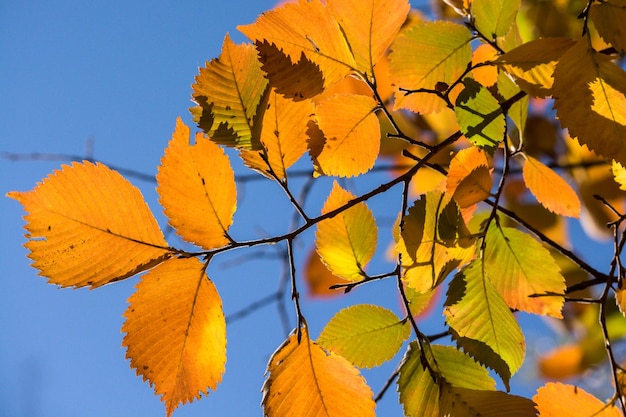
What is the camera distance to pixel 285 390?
357 millimetres

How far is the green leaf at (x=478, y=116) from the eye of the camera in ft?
1.24

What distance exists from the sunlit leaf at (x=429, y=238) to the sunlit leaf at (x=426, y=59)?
0.09m

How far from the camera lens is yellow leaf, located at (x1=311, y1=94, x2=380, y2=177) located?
0.39 m

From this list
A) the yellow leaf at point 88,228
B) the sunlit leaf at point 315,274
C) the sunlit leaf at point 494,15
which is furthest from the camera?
the sunlit leaf at point 315,274

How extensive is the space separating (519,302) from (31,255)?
346 millimetres

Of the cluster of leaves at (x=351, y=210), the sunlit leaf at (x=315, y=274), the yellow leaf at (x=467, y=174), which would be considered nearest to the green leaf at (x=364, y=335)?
the cluster of leaves at (x=351, y=210)

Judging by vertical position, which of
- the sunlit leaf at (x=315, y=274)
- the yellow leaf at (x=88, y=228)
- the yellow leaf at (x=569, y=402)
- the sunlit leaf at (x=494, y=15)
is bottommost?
the yellow leaf at (x=569, y=402)

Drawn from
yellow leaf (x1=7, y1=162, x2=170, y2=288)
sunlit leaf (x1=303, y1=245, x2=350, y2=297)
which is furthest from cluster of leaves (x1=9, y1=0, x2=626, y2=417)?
sunlit leaf (x1=303, y1=245, x2=350, y2=297)

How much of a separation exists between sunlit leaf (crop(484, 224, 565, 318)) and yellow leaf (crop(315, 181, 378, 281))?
0.31 feet

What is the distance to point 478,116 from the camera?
1.26 ft

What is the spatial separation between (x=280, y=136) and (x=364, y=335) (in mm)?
161

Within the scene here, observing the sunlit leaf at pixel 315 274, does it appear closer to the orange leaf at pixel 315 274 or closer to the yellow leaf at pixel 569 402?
the orange leaf at pixel 315 274

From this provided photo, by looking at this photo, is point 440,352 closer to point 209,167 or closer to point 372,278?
point 372,278

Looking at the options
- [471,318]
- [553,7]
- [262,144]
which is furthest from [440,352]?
[553,7]
